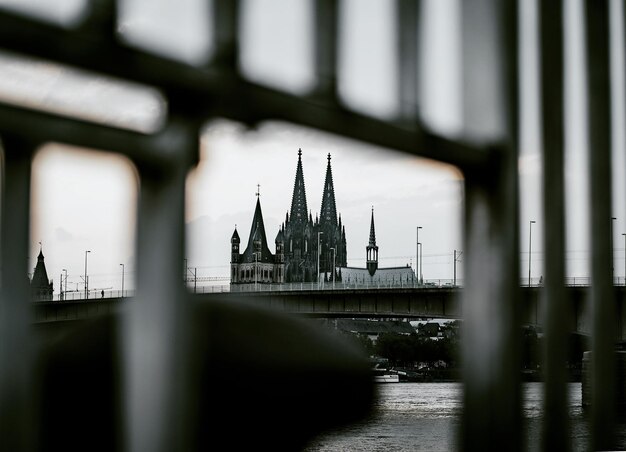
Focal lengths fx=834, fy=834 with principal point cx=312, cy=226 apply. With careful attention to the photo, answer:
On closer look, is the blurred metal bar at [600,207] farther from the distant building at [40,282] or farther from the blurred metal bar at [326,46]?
the distant building at [40,282]

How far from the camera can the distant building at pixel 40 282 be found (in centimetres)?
75

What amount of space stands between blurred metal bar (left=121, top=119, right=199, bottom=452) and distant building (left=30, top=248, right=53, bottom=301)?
0.08m

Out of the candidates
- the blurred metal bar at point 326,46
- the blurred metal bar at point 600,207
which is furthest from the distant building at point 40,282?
the blurred metal bar at point 600,207

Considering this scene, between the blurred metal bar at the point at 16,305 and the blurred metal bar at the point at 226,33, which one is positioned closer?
the blurred metal bar at the point at 16,305

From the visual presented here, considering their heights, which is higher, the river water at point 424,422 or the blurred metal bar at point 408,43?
the blurred metal bar at point 408,43

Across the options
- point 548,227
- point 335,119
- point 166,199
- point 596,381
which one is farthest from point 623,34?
point 166,199

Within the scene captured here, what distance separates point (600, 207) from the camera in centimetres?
191

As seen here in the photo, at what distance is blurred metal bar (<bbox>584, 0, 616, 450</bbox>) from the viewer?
1.85 metres

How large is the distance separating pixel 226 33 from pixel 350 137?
10.2 inches

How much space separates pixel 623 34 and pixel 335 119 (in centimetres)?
116

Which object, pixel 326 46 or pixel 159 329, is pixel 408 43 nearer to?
pixel 326 46

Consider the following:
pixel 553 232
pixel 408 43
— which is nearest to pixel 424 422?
pixel 553 232

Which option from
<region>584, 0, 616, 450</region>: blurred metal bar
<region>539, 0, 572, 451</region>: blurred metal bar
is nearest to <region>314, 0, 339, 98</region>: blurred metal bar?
<region>539, 0, 572, 451</region>: blurred metal bar

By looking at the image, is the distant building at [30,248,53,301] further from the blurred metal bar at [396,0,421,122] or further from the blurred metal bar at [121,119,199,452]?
the blurred metal bar at [396,0,421,122]
